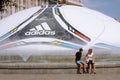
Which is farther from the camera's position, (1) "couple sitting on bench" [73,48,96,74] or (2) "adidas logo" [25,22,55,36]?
(2) "adidas logo" [25,22,55,36]

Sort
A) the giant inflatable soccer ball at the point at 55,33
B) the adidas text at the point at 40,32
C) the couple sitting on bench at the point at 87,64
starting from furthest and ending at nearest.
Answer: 1. the adidas text at the point at 40,32
2. the giant inflatable soccer ball at the point at 55,33
3. the couple sitting on bench at the point at 87,64

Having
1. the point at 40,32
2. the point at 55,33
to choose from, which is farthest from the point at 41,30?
the point at 55,33

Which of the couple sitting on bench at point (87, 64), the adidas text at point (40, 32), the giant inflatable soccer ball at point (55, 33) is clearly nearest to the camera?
the couple sitting on bench at point (87, 64)

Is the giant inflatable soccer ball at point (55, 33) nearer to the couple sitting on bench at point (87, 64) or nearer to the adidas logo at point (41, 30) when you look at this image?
the adidas logo at point (41, 30)

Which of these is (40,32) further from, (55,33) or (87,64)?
(87,64)

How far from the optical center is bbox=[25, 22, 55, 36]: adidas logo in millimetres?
27250

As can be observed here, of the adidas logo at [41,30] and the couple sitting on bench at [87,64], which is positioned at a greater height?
the adidas logo at [41,30]

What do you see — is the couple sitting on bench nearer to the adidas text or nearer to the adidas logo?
the adidas text

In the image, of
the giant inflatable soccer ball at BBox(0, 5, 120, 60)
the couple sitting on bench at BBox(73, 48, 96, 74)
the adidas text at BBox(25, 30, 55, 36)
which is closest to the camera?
the couple sitting on bench at BBox(73, 48, 96, 74)

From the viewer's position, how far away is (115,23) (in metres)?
30.1

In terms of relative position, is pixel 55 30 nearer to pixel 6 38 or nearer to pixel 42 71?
pixel 6 38

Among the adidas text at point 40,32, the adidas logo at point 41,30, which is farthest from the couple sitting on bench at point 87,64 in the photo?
the adidas logo at point 41,30

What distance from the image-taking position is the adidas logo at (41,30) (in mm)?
27250

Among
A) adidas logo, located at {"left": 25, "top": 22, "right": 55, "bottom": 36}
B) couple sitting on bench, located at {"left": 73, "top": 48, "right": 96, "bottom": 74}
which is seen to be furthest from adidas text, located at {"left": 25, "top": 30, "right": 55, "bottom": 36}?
couple sitting on bench, located at {"left": 73, "top": 48, "right": 96, "bottom": 74}
